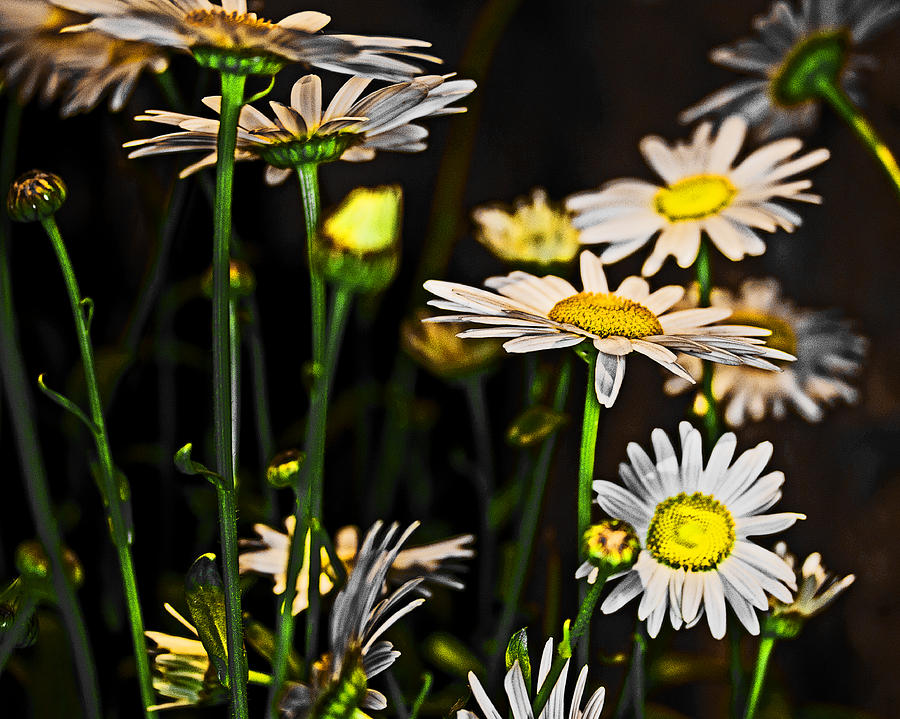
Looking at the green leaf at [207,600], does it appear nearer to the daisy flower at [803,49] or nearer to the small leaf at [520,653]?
the small leaf at [520,653]

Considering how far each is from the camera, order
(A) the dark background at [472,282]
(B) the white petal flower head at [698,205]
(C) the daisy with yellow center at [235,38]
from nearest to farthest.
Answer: (C) the daisy with yellow center at [235,38], (B) the white petal flower head at [698,205], (A) the dark background at [472,282]

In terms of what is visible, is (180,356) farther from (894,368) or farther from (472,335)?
(894,368)

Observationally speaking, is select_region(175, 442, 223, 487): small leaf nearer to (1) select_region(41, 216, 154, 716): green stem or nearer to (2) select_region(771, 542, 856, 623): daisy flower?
(1) select_region(41, 216, 154, 716): green stem

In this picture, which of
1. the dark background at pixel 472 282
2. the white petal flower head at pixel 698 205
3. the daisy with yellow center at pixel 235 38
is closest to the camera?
the daisy with yellow center at pixel 235 38

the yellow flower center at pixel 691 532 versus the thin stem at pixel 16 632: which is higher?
the yellow flower center at pixel 691 532

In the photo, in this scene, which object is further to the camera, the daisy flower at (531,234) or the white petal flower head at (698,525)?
the daisy flower at (531,234)

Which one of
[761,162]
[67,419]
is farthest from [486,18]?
[67,419]

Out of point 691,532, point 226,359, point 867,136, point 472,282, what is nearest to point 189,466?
point 226,359

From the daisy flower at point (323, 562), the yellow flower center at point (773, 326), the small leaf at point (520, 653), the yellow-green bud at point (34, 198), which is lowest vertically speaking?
the daisy flower at point (323, 562)

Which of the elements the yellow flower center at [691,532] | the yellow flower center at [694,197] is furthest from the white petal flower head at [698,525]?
the yellow flower center at [694,197]
